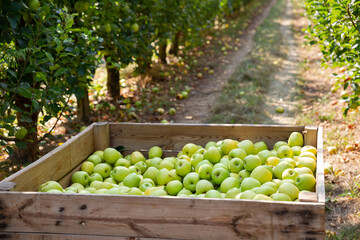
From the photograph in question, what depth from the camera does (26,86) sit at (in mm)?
3250

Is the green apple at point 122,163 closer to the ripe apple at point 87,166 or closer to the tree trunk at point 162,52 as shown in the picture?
the ripe apple at point 87,166

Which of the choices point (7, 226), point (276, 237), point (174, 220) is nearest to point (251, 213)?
point (276, 237)

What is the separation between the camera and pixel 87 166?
10.1 feet

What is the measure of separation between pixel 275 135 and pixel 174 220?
5.43ft

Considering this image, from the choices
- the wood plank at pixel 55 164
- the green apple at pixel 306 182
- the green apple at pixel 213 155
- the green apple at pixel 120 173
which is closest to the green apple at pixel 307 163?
the green apple at pixel 306 182

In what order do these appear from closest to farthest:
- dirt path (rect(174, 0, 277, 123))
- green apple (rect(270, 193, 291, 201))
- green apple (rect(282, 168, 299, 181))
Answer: green apple (rect(270, 193, 291, 201)) → green apple (rect(282, 168, 299, 181)) → dirt path (rect(174, 0, 277, 123))

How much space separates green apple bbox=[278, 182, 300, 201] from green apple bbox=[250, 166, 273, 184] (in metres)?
0.25

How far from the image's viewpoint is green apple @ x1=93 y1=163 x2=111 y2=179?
10.0ft

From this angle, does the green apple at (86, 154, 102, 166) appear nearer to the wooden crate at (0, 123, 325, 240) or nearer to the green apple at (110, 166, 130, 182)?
the green apple at (110, 166, 130, 182)

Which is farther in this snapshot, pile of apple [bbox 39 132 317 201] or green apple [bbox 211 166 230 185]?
green apple [bbox 211 166 230 185]

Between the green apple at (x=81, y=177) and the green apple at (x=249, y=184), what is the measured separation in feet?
3.74

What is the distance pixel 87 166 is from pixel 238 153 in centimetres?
115

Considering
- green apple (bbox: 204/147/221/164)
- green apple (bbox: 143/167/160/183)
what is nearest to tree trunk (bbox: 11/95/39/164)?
green apple (bbox: 143/167/160/183)

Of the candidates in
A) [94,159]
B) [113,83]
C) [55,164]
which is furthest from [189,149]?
[113,83]
